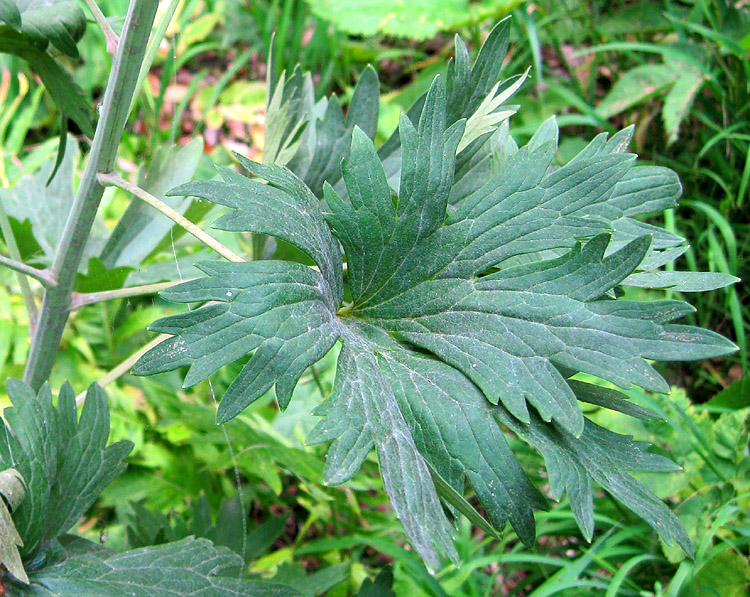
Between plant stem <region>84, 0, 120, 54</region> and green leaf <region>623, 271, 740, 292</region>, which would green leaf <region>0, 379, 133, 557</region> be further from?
green leaf <region>623, 271, 740, 292</region>

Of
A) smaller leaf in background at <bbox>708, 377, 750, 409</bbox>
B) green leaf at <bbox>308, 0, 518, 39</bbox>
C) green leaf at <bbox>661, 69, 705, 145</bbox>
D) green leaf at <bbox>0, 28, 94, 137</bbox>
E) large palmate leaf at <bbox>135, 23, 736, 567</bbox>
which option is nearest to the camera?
large palmate leaf at <bbox>135, 23, 736, 567</bbox>

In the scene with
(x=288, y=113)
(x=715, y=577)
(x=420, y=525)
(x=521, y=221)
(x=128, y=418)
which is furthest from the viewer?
(x=128, y=418)

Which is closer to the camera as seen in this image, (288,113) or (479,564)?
(288,113)

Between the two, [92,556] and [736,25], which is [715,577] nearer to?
[92,556]

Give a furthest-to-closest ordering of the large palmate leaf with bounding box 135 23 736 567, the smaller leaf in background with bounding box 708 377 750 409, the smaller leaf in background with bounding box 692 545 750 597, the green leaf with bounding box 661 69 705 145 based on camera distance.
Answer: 1. the green leaf with bounding box 661 69 705 145
2. the smaller leaf in background with bounding box 708 377 750 409
3. the smaller leaf in background with bounding box 692 545 750 597
4. the large palmate leaf with bounding box 135 23 736 567

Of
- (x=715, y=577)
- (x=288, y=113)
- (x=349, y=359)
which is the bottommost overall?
(x=715, y=577)

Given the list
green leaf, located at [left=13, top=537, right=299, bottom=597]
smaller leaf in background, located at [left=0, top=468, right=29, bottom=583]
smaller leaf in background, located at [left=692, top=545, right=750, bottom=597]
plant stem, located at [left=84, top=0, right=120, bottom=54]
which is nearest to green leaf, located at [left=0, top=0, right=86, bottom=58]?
plant stem, located at [left=84, top=0, right=120, bottom=54]

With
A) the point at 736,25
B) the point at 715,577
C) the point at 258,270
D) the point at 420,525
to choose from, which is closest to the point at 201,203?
the point at 258,270
